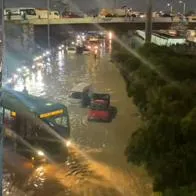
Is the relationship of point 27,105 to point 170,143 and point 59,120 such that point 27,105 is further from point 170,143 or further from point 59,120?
point 170,143

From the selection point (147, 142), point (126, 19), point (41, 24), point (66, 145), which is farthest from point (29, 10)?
point (147, 142)

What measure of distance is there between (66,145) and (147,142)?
17.4 feet

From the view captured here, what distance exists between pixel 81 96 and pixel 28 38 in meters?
15.7

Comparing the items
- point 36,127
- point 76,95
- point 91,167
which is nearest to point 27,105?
point 36,127

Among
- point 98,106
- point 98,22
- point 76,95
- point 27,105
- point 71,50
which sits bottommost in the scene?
point 71,50

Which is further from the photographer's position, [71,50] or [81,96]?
[71,50]

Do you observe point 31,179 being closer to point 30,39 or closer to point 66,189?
point 66,189

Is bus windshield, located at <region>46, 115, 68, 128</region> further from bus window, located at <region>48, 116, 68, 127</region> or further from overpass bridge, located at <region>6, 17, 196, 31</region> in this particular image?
overpass bridge, located at <region>6, 17, 196, 31</region>

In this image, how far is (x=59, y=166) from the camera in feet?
35.9

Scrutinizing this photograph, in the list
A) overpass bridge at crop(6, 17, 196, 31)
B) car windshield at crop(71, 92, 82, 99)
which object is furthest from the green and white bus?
overpass bridge at crop(6, 17, 196, 31)

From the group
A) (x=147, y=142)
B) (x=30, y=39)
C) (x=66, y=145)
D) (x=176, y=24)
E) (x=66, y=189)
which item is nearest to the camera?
(x=147, y=142)

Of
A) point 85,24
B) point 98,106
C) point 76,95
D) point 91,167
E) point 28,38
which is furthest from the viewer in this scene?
point 85,24

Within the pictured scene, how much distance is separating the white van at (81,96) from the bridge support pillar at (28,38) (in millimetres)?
13058

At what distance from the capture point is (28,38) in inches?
1326
